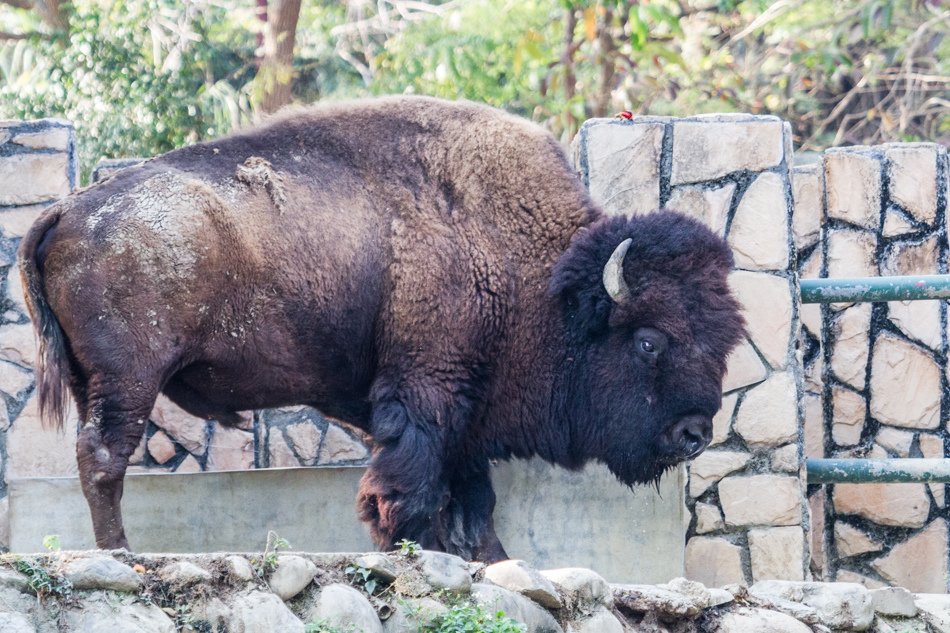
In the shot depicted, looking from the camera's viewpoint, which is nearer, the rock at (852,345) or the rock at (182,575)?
the rock at (182,575)

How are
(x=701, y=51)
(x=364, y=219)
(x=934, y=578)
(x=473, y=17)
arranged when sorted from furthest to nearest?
1. (x=701, y=51)
2. (x=473, y=17)
3. (x=934, y=578)
4. (x=364, y=219)

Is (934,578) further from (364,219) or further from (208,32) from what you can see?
(208,32)

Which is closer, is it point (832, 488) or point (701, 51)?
point (832, 488)

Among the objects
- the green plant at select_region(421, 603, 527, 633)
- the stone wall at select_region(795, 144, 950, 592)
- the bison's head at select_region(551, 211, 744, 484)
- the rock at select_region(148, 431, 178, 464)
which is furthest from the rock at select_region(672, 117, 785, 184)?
the green plant at select_region(421, 603, 527, 633)

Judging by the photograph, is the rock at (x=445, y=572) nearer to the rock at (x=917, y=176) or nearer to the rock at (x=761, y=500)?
the rock at (x=761, y=500)

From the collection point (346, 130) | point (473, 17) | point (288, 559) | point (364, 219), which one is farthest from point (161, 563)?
point (473, 17)

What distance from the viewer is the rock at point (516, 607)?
152 inches

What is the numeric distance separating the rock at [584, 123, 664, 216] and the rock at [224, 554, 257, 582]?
3388mm

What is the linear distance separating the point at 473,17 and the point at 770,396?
6.13 metres

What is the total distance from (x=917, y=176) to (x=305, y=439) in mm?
3649

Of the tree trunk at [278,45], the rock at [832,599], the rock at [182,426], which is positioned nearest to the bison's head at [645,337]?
the rock at [832,599]

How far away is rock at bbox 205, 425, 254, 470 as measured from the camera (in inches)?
279

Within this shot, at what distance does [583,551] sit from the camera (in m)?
5.98

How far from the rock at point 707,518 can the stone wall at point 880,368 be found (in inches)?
36.1
